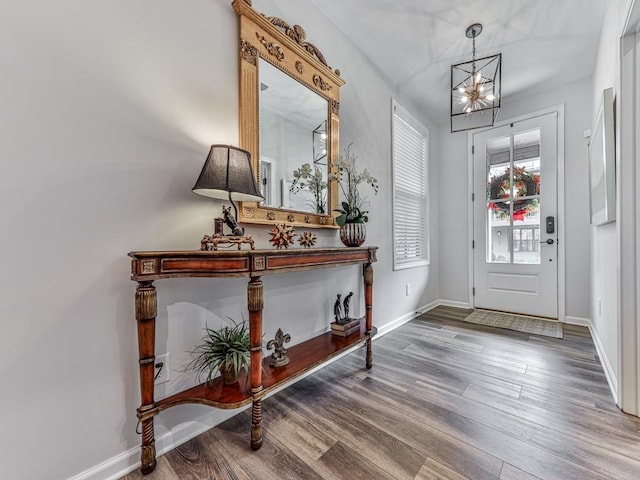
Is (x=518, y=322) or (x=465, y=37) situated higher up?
(x=465, y=37)

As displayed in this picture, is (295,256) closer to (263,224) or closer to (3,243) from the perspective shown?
(263,224)

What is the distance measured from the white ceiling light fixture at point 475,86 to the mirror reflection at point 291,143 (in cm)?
108

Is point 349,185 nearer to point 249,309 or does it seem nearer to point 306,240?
point 306,240

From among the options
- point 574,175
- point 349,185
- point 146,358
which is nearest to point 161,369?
point 146,358

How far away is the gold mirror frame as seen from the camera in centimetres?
156

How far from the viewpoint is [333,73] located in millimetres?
2135

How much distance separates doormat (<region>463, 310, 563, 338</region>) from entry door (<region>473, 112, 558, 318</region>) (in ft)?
0.44

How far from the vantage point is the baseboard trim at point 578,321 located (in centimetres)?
303

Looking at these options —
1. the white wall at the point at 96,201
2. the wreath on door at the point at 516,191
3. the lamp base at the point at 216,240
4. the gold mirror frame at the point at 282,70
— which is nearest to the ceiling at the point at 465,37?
the gold mirror frame at the point at 282,70

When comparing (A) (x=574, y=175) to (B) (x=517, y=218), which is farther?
(B) (x=517, y=218)

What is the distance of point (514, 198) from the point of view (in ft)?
11.2

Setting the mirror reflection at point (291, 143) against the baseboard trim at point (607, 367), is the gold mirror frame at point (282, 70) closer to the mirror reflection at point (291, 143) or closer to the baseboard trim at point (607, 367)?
the mirror reflection at point (291, 143)

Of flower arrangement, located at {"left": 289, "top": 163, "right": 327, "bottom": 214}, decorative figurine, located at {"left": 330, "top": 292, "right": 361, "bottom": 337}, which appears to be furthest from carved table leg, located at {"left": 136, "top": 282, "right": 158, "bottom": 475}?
decorative figurine, located at {"left": 330, "top": 292, "right": 361, "bottom": 337}

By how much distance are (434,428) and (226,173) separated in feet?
5.33
